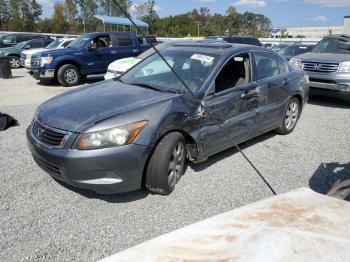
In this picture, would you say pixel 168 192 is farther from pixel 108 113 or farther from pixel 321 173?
pixel 321 173

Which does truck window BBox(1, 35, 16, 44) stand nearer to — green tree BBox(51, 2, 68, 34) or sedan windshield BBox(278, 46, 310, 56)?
A: sedan windshield BBox(278, 46, 310, 56)

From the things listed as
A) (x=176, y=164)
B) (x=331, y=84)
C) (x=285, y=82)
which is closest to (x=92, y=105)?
(x=176, y=164)

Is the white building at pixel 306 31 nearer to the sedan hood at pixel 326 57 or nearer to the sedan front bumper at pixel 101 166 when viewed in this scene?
the sedan hood at pixel 326 57

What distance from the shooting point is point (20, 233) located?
3.05m

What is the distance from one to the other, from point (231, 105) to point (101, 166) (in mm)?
1925

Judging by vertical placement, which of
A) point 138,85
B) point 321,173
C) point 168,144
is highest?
point 138,85

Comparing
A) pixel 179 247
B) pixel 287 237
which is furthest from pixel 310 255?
pixel 179 247

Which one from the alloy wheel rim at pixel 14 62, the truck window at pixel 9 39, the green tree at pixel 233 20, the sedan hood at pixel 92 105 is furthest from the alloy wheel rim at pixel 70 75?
the green tree at pixel 233 20

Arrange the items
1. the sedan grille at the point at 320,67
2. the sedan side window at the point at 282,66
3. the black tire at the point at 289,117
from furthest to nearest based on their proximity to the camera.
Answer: the sedan grille at the point at 320,67
the black tire at the point at 289,117
the sedan side window at the point at 282,66

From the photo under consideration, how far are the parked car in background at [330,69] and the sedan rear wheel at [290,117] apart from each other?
105 inches

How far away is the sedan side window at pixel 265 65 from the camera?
197 inches

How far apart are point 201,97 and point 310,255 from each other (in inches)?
108

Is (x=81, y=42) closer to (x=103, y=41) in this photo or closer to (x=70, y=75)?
(x=103, y=41)

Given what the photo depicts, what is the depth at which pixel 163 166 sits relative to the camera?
3.46 m
